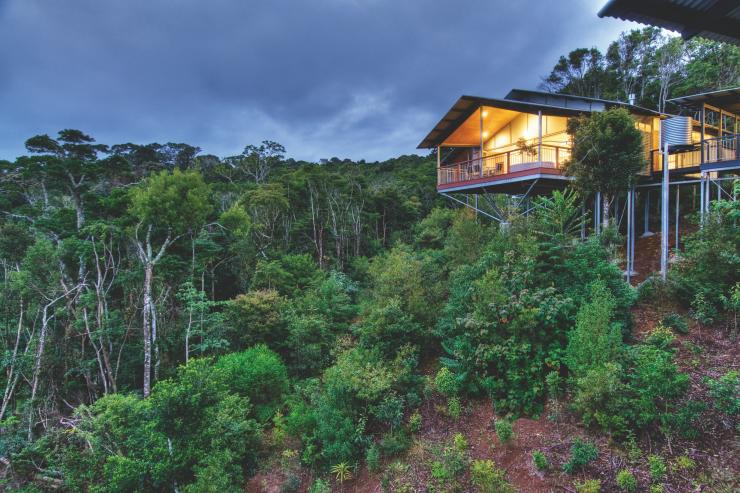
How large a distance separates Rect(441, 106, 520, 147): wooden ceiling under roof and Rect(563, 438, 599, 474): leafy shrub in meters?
11.2

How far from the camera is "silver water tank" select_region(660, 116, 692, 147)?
10.9 metres

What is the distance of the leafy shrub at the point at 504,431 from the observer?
18.7 ft

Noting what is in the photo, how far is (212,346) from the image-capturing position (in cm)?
1358

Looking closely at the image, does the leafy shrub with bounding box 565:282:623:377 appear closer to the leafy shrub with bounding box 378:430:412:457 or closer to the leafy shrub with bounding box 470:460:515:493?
the leafy shrub with bounding box 470:460:515:493

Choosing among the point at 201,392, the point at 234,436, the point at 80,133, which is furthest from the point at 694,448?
the point at 80,133

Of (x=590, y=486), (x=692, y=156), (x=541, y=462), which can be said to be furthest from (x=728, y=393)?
(x=692, y=156)

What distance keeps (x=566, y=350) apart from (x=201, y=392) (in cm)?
753

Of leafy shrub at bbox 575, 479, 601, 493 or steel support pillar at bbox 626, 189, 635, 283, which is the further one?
steel support pillar at bbox 626, 189, 635, 283

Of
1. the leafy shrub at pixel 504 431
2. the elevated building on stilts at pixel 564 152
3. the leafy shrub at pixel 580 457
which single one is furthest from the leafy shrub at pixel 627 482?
the elevated building on stilts at pixel 564 152

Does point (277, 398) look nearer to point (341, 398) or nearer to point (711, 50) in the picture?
point (341, 398)

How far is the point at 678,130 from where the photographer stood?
36.2 feet

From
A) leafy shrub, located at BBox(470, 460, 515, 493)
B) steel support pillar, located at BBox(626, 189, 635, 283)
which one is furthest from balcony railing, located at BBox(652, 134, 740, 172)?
leafy shrub, located at BBox(470, 460, 515, 493)

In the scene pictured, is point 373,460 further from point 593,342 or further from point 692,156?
point 692,156

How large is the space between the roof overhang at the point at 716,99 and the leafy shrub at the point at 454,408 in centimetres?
1144
